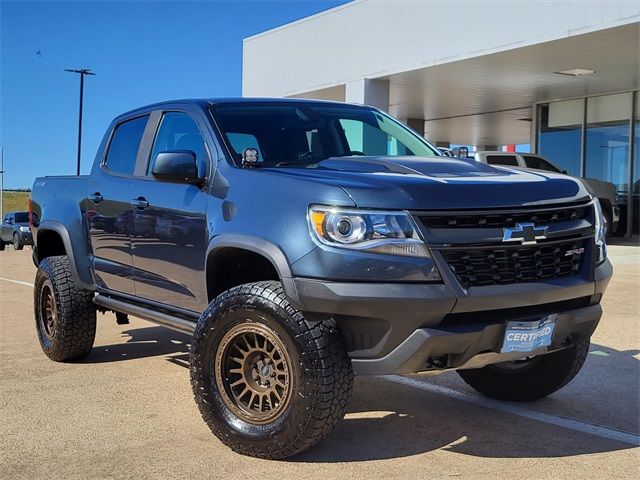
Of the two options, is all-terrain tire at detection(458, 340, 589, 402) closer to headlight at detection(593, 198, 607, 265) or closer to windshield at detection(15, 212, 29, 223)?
headlight at detection(593, 198, 607, 265)

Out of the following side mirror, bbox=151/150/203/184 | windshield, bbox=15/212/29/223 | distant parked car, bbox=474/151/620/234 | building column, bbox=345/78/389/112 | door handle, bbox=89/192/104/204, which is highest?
building column, bbox=345/78/389/112

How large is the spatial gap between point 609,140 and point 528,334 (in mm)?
17962

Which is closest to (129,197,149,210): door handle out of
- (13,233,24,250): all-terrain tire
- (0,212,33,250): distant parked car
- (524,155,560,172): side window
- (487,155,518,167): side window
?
(487,155,518,167): side window

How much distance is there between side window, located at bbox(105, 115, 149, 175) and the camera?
5.43m

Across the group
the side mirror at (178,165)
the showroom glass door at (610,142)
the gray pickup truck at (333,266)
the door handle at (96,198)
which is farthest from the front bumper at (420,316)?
the showroom glass door at (610,142)

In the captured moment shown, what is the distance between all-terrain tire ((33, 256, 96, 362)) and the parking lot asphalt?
0.50 feet

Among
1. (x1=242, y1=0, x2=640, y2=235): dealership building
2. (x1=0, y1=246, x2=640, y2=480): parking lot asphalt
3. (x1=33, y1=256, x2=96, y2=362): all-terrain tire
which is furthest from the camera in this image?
(x1=242, y1=0, x2=640, y2=235): dealership building

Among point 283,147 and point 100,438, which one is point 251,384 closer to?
point 100,438

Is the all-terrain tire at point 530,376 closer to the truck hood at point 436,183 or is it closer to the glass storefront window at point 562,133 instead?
the truck hood at point 436,183

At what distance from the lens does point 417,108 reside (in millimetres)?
24188

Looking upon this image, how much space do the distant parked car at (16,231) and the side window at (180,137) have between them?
24.8 m

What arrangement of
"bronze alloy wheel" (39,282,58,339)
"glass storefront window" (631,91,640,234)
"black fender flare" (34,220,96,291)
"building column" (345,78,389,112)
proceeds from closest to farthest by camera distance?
"black fender flare" (34,220,96,291), "bronze alloy wheel" (39,282,58,339), "building column" (345,78,389,112), "glass storefront window" (631,91,640,234)

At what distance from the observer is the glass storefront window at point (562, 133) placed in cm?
2088

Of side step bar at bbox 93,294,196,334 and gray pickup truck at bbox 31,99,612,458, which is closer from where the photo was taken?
gray pickup truck at bbox 31,99,612,458
